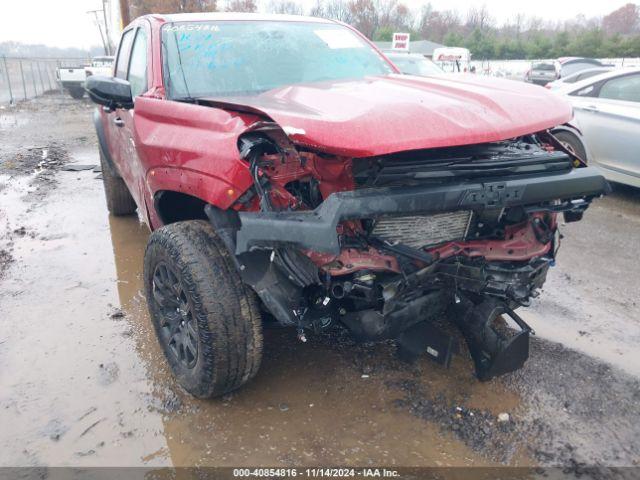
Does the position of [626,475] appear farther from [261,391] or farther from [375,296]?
[261,391]

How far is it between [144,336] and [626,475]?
2.77 m

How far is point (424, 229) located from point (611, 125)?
487 cm

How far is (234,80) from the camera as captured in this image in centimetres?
328

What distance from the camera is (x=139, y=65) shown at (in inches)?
146

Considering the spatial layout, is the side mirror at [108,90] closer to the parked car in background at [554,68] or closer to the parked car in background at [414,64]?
the parked car in background at [414,64]

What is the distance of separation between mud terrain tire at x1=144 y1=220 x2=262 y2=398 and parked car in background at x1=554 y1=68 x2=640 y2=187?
4.75 metres

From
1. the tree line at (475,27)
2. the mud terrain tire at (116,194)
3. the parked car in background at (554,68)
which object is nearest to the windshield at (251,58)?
the mud terrain tire at (116,194)

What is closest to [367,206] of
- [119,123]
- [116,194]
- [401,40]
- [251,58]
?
[251,58]

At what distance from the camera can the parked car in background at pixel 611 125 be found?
6.05 meters

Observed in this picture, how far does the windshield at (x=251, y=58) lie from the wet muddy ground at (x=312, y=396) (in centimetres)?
160

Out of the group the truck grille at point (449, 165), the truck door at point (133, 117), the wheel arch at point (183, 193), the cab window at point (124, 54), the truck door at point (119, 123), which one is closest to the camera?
the truck grille at point (449, 165)

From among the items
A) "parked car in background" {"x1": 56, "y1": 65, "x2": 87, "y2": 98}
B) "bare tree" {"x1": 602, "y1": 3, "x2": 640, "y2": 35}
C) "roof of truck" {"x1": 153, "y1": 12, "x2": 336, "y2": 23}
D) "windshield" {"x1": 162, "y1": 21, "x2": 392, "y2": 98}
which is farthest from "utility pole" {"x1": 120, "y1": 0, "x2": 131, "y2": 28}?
"bare tree" {"x1": 602, "y1": 3, "x2": 640, "y2": 35}

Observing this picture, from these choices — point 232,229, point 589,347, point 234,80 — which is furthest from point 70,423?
point 589,347

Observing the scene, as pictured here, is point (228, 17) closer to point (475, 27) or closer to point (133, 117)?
point (133, 117)
